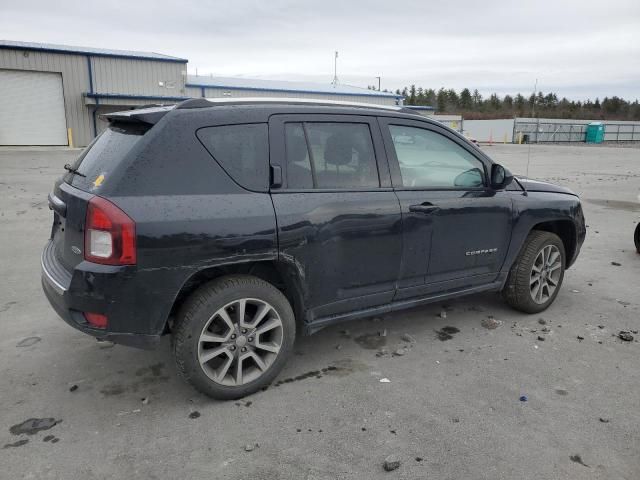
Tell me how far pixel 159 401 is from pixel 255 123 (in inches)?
73.2

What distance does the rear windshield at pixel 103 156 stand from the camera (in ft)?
9.64

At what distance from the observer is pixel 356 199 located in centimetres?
346

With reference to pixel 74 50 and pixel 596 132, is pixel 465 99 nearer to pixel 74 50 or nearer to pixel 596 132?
pixel 596 132

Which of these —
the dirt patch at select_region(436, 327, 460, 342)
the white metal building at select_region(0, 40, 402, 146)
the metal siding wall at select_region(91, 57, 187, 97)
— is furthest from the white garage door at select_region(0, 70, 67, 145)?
the dirt patch at select_region(436, 327, 460, 342)

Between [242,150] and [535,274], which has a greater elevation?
[242,150]

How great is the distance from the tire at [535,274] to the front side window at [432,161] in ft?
2.83

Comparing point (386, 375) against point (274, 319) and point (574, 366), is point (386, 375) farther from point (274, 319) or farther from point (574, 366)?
point (574, 366)

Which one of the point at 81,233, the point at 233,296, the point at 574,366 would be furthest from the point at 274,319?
the point at 574,366

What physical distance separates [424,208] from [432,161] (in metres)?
0.48

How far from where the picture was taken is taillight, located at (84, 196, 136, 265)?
8.87 ft

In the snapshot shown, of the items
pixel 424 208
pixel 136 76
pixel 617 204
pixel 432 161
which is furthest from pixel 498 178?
pixel 136 76

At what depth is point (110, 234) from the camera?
2711 mm

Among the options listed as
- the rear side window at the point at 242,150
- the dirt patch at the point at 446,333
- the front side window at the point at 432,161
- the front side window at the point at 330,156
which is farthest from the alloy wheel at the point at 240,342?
the dirt patch at the point at 446,333

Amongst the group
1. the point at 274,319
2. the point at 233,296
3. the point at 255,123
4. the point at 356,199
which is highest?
the point at 255,123
